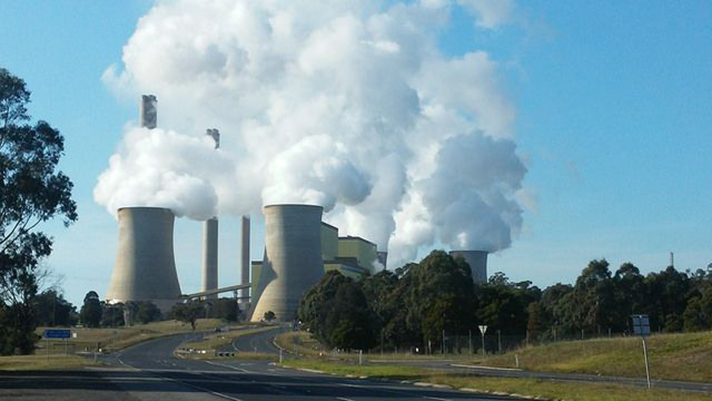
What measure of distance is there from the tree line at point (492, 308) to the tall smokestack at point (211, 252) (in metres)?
58.4

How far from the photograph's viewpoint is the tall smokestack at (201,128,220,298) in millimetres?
138000

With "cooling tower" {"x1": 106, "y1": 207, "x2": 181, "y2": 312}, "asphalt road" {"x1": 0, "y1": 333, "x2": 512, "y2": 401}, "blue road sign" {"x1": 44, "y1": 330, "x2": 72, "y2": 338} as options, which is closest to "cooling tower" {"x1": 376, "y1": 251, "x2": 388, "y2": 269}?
"cooling tower" {"x1": 106, "y1": 207, "x2": 181, "y2": 312}

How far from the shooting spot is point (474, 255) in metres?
106

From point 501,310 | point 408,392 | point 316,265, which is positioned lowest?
point 408,392

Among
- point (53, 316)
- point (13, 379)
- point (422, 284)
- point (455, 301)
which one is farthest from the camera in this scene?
point (53, 316)

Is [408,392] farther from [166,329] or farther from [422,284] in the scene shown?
[166,329]

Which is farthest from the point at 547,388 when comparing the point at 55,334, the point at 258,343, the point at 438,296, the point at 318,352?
the point at 258,343

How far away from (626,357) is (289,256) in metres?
59.1

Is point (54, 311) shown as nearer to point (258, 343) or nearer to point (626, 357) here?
point (258, 343)

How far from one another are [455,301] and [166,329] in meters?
58.6

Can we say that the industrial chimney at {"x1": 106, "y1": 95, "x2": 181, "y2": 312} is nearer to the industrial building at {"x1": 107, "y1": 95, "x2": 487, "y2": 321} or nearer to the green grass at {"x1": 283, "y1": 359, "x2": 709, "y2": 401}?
the industrial building at {"x1": 107, "y1": 95, "x2": 487, "y2": 321}

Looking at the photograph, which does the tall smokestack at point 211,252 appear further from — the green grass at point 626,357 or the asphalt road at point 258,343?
the green grass at point 626,357

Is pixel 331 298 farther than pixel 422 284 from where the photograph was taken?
Yes

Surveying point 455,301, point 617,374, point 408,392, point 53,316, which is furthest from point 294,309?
point 408,392
